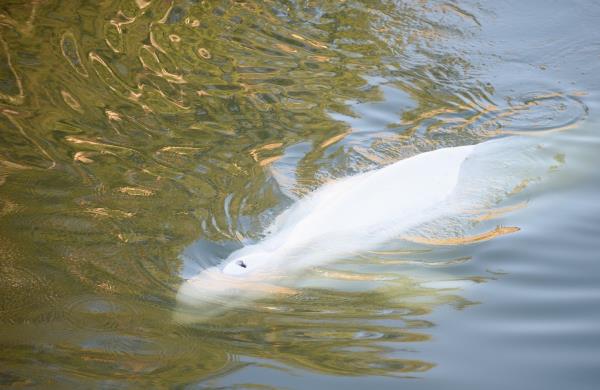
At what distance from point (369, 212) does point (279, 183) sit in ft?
2.73

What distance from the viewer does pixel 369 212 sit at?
12.3ft

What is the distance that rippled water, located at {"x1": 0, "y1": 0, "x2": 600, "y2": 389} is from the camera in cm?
268

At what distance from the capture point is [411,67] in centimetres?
628

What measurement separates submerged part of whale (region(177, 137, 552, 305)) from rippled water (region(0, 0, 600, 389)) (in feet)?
0.31

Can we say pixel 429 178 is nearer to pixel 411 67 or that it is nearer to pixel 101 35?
pixel 411 67

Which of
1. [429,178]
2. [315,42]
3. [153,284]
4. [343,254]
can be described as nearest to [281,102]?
[315,42]

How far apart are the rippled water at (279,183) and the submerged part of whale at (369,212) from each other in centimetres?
9

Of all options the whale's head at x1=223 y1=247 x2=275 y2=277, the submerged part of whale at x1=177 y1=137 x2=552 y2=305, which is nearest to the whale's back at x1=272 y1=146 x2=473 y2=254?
the submerged part of whale at x1=177 y1=137 x2=552 y2=305

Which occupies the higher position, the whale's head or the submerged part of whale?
the submerged part of whale

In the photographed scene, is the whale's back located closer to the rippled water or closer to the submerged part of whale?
the submerged part of whale

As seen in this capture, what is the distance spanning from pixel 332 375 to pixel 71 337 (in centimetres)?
99

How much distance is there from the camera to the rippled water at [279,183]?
2.68 m

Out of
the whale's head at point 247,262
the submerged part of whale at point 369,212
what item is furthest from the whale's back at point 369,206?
the whale's head at point 247,262

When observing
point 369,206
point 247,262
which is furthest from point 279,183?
point 247,262
